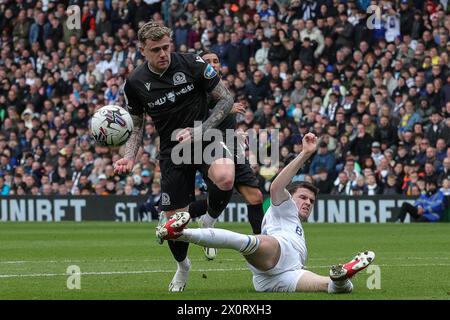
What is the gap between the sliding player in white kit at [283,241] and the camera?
30.6 feet

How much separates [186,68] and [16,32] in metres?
25.0

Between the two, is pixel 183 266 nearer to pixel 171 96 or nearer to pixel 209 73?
pixel 171 96

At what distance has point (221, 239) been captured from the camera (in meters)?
9.48

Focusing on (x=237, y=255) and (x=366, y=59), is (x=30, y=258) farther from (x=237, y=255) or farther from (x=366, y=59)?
(x=366, y=59)

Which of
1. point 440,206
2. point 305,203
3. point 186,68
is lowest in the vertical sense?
point 440,206

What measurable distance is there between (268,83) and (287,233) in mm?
18872

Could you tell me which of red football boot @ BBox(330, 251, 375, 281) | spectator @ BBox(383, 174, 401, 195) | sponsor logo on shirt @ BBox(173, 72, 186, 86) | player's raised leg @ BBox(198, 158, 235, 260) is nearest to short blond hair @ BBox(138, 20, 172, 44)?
sponsor logo on shirt @ BBox(173, 72, 186, 86)

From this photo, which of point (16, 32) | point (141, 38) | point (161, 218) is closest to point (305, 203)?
point (161, 218)

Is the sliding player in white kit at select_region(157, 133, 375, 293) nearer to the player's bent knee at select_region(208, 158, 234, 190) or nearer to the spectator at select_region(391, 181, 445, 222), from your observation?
the player's bent knee at select_region(208, 158, 234, 190)

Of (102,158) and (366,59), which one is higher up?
(366,59)

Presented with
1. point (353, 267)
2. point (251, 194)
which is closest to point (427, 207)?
point (251, 194)

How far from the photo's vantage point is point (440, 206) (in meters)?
24.6

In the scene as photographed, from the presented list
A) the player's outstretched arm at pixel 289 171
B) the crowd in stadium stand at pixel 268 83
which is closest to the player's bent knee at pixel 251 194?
the player's outstretched arm at pixel 289 171

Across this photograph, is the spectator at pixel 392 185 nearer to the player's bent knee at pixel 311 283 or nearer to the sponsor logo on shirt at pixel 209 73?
the sponsor logo on shirt at pixel 209 73
